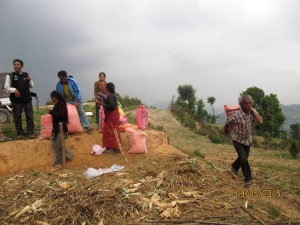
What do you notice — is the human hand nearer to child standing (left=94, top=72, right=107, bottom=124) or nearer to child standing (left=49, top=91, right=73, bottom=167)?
child standing (left=49, top=91, right=73, bottom=167)

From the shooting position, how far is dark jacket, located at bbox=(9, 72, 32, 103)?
7.02 m

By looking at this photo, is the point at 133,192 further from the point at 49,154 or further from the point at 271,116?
the point at 271,116

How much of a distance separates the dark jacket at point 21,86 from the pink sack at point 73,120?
3.13 ft

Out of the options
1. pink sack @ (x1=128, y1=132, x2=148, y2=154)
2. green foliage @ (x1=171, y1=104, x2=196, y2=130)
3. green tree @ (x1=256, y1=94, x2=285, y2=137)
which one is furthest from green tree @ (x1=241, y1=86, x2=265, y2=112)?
pink sack @ (x1=128, y1=132, x2=148, y2=154)

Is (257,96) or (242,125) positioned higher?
(257,96)

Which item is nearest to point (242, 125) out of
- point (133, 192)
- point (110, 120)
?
point (133, 192)

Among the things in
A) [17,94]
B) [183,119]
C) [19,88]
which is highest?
[19,88]

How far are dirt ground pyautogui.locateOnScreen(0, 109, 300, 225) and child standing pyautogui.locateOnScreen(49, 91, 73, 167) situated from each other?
0.84 feet

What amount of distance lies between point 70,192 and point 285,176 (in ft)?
15.1

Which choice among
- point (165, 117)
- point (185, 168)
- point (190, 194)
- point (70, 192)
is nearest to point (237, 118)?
point (185, 168)

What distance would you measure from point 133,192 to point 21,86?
12.5ft

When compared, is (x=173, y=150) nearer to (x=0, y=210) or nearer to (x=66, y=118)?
(x=66, y=118)
